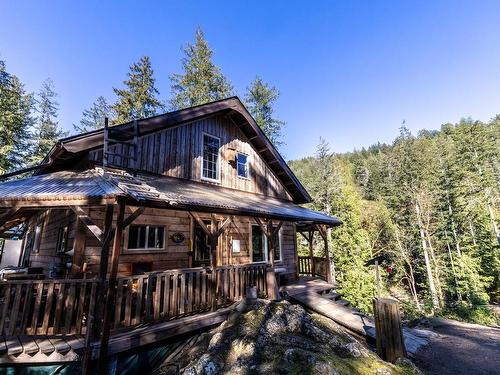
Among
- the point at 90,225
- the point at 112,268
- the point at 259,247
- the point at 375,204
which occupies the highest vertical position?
the point at 375,204

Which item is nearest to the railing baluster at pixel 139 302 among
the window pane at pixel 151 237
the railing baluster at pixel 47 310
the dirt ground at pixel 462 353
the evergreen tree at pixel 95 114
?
the railing baluster at pixel 47 310

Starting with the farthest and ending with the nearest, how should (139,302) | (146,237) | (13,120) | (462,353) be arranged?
(13,120) < (146,237) < (462,353) < (139,302)

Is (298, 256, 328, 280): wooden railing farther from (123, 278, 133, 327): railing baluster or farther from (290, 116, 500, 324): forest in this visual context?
(123, 278, 133, 327): railing baluster

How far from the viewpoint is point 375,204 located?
2866 cm

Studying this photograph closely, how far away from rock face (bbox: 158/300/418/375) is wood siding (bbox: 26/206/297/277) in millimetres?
2694

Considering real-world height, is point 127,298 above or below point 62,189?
below

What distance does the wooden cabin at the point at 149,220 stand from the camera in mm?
4750

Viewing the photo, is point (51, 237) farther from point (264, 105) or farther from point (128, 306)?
point (264, 105)

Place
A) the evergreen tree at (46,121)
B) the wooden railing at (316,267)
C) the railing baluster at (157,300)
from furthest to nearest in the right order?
the evergreen tree at (46,121) < the wooden railing at (316,267) < the railing baluster at (157,300)

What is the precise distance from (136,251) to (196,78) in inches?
A: 841

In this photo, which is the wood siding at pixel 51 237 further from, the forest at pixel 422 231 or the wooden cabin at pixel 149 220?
the forest at pixel 422 231

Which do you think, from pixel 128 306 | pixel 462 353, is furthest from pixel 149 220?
pixel 462 353

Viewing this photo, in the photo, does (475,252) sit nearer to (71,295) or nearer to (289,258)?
(289,258)

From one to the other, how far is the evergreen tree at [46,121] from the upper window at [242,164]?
80.2ft
